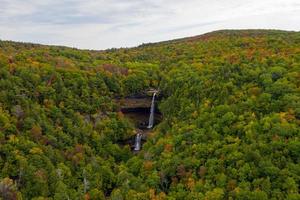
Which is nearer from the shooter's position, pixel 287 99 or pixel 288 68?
pixel 287 99

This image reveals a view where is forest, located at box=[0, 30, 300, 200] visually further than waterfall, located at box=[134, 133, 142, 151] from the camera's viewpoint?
No

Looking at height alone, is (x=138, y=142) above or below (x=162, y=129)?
below

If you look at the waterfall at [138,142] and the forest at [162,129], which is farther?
the waterfall at [138,142]

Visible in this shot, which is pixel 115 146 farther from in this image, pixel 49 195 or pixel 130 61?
pixel 130 61

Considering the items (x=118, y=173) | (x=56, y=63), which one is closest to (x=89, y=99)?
(x=56, y=63)

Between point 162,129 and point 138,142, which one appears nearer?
point 162,129

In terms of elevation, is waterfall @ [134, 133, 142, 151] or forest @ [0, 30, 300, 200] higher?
forest @ [0, 30, 300, 200]

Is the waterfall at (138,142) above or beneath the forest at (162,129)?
beneath

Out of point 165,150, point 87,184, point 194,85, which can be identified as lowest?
point 87,184
